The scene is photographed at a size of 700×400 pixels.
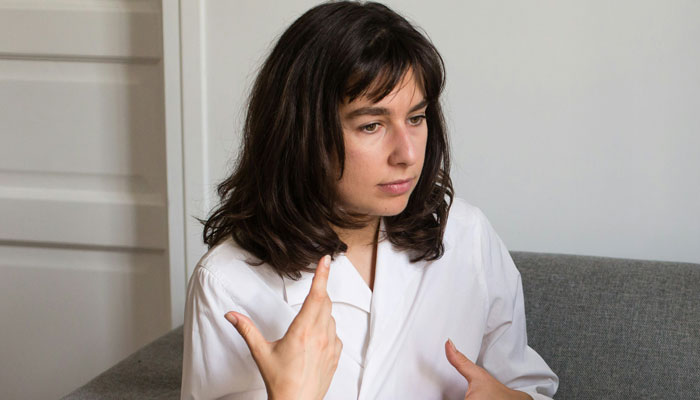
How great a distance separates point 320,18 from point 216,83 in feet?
2.76

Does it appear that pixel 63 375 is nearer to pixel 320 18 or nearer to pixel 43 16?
pixel 43 16

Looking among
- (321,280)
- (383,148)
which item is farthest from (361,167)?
(321,280)

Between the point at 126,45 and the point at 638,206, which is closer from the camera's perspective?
the point at 638,206

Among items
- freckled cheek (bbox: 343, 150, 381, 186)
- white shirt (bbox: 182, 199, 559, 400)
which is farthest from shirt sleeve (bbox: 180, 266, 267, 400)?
freckled cheek (bbox: 343, 150, 381, 186)

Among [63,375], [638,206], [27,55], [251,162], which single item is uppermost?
[27,55]

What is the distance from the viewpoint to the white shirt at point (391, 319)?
3.87ft

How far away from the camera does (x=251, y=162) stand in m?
1.22

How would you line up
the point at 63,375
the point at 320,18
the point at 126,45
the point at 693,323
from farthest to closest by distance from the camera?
the point at 63,375 → the point at 126,45 → the point at 693,323 → the point at 320,18

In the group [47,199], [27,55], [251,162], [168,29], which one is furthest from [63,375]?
[251,162]

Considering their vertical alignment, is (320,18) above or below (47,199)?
above

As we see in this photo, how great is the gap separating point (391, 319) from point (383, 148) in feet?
0.95

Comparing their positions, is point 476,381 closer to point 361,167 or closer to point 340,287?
point 340,287

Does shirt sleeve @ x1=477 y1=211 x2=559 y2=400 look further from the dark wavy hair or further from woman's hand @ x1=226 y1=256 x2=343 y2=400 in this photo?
woman's hand @ x1=226 y1=256 x2=343 y2=400

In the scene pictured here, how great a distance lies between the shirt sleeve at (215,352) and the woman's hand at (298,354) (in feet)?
0.49
